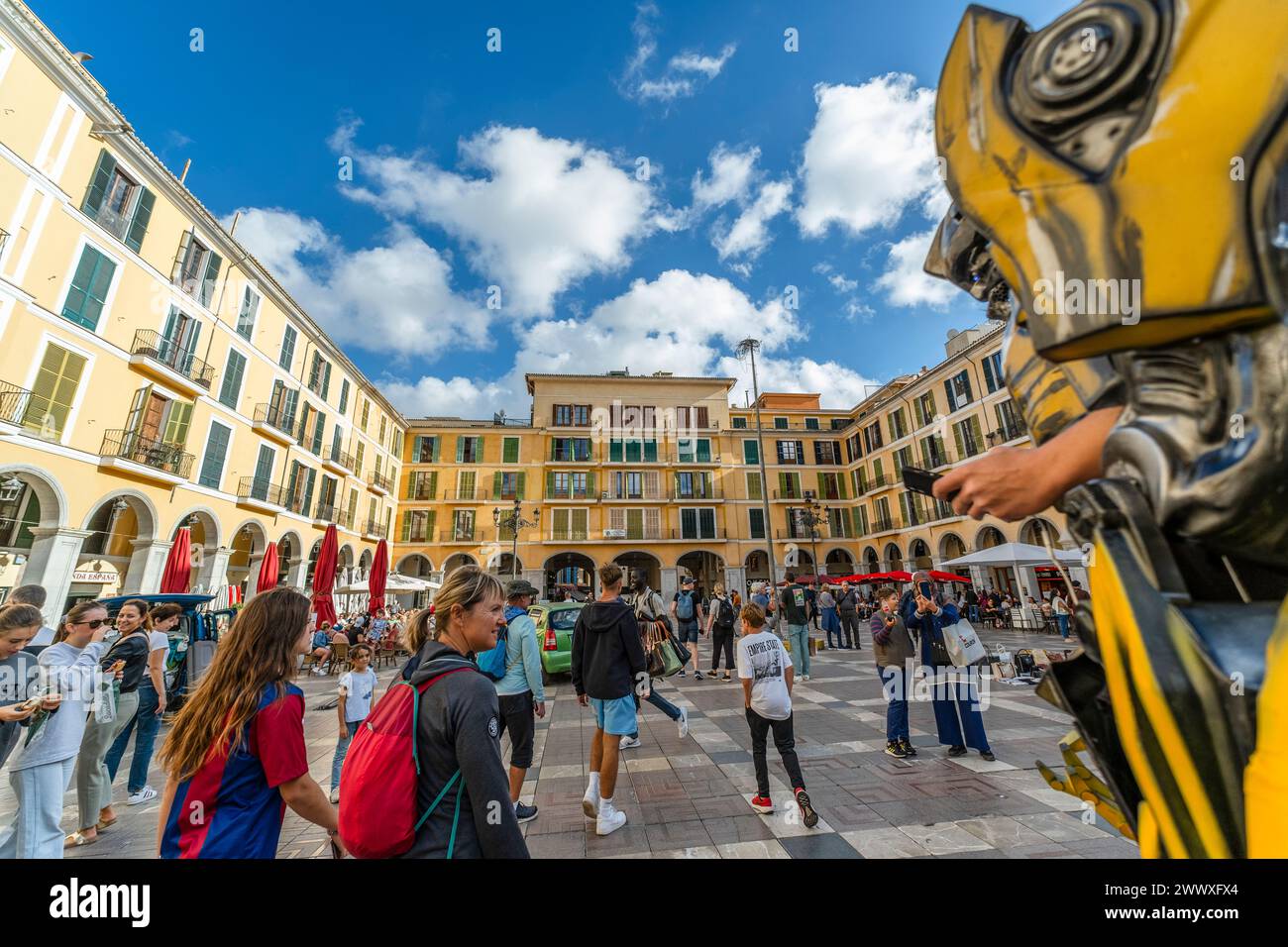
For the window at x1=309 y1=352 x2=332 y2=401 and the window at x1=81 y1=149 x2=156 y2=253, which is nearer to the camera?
the window at x1=81 y1=149 x2=156 y2=253

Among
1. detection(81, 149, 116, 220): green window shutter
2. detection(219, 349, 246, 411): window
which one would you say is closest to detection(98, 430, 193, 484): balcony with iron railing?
detection(219, 349, 246, 411): window

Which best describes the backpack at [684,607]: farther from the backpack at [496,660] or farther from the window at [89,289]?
the window at [89,289]

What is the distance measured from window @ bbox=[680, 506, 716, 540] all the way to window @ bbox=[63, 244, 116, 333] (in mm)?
25932

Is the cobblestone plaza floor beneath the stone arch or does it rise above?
beneath

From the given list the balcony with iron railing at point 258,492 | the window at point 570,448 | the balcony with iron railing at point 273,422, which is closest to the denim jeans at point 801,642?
the balcony with iron railing at point 258,492

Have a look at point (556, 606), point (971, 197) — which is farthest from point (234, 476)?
point (971, 197)

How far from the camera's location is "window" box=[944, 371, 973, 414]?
23542 mm

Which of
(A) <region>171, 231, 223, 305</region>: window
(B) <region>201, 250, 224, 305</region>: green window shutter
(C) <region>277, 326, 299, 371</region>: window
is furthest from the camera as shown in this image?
(C) <region>277, 326, 299, 371</region>: window

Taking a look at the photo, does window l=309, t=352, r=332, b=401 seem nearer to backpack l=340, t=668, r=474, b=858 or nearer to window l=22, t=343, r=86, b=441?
window l=22, t=343, r=86, b=441

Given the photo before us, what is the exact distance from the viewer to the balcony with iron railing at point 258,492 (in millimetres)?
18656

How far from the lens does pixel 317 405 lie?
947 inches

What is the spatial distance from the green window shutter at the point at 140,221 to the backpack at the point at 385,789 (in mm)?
19840

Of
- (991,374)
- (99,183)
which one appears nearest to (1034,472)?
(99,183)
